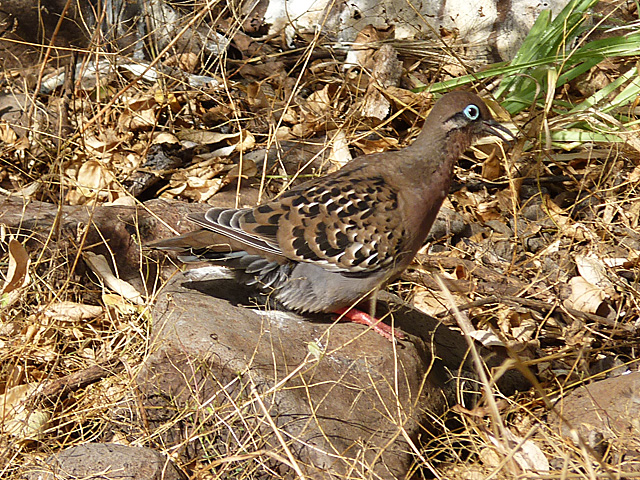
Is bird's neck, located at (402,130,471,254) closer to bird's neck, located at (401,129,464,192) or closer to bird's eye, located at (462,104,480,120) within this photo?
bird's neck, located at (401,129,464,192)

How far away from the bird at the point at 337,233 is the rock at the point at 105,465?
1038 mm

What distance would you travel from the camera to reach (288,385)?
314cm

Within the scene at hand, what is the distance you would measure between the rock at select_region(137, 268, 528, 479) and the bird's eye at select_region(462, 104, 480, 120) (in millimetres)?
1242

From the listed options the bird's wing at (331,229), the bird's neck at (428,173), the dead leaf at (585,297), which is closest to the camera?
the bird's wing at (331,229)

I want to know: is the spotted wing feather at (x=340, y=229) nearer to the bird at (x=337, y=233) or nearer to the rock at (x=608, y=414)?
the bird at (x=337, y=233)

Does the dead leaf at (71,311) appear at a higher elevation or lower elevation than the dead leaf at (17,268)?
lower

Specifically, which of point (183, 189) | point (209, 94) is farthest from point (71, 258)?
point (209, 94)

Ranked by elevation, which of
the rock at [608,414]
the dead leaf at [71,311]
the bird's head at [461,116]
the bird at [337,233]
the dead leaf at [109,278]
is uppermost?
the bird's head at [461,116]

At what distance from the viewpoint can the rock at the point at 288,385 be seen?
304 cm

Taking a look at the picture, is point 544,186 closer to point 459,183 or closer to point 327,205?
point 459,183

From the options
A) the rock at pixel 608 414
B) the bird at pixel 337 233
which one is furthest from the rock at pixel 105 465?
the rock at pixel 608 414

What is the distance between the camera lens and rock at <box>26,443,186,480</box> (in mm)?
2699

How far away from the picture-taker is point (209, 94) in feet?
17.6

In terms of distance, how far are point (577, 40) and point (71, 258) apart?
159 inches
